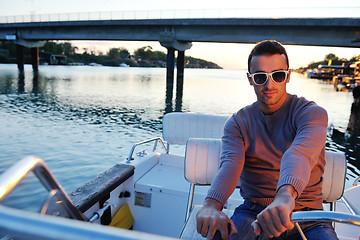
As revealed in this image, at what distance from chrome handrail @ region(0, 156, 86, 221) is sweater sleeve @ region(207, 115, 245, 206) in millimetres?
1181

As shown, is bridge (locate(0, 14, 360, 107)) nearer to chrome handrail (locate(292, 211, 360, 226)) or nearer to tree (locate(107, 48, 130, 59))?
chrome handrail (locate(292, 211, 360, 226))

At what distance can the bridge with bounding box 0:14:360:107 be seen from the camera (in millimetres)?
24531

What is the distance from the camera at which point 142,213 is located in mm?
4184

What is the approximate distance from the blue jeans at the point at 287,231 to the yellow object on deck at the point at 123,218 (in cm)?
205

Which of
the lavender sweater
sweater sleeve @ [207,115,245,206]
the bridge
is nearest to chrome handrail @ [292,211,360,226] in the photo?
the lavender sweater

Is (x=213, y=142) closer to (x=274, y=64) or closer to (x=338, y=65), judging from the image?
(x=274, y=64)

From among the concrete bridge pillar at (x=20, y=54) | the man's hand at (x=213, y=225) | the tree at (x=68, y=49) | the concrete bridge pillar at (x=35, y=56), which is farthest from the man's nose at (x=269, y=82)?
the tree at (x=68, y=49)

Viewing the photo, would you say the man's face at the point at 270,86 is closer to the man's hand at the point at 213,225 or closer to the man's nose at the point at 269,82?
the man's nose at the point at 269,82

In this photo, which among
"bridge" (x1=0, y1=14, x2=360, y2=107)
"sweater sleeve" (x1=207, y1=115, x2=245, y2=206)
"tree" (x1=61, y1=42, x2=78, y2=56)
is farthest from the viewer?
"tree" (x1=61, y1=42, x2=78, y2=56)

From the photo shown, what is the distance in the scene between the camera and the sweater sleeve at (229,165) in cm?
206

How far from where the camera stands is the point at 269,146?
2295 mm

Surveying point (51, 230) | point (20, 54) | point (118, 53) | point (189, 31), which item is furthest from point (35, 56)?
point (118, 53)

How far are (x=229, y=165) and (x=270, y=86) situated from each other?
0.68m

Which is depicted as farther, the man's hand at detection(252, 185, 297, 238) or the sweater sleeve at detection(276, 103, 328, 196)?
the sweater sleeve at detection(276, 103, 328, 196)
